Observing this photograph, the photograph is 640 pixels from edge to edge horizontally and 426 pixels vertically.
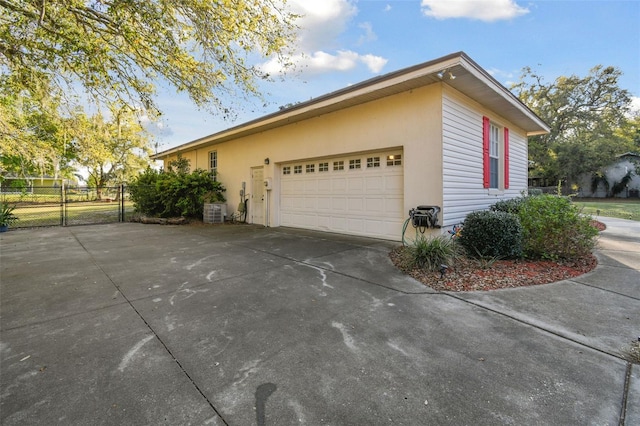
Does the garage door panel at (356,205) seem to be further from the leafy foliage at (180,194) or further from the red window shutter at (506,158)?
the leafy foliage at (180,194)

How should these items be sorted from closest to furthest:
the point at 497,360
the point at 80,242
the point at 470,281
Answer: the point at 497,360 → the point at 470,281 → the point at 80,242

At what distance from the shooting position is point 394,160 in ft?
22.6

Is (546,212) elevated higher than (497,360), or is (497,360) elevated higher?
(546,212)

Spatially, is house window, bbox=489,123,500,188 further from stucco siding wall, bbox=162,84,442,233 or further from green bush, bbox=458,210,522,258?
green bush, bbox=458,210,522,258

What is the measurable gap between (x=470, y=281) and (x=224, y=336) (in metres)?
3.31

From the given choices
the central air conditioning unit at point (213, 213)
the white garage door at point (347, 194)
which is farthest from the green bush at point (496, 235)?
the central air conditioning unit at point (213, 213)

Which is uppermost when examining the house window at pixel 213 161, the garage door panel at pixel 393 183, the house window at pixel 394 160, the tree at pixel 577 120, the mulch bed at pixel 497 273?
the tree at pixel 577 120

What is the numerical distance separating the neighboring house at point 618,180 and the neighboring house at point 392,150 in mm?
19087

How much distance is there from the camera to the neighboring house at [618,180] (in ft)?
72.7

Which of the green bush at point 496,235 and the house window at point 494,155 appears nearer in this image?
the green bush at point 496,235

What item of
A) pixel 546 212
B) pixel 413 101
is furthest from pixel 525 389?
pixel 413 101

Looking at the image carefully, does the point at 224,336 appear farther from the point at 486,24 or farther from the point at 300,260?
the point at 486,24

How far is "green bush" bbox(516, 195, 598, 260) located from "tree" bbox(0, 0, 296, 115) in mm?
5463

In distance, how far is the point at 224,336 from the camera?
2576 mm
